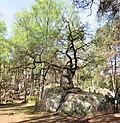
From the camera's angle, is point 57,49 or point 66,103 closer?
point 66,103

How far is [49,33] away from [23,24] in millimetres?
3223

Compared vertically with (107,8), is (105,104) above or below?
below

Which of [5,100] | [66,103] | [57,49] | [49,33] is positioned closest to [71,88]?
[66,103]

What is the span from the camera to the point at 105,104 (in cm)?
1516

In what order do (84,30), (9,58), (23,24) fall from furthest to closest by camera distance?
(9,58) → (23,24) → (84,30)

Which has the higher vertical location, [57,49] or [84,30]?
[84,30]

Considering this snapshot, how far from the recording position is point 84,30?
1900 centimetres

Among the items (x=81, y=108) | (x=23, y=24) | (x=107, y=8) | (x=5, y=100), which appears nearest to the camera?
(x=107, y=8)

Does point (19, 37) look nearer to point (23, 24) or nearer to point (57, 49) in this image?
point (23, 24)

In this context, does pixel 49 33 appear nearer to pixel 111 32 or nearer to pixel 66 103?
pixel 66 103

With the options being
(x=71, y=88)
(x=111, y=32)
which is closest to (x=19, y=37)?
(x=71, y=88)

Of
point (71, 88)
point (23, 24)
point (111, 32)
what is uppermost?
point (23, 24)

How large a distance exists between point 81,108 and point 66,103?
109 cm

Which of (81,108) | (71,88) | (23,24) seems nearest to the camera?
(81,108)
